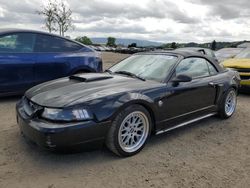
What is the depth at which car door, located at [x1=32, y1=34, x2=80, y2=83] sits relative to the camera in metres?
6.14

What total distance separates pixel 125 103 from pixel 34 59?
128 inches

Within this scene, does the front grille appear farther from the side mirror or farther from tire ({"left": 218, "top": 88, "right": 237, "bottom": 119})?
tire ({"left": 218, "top": 88, "right": 237, "bottom": 119})

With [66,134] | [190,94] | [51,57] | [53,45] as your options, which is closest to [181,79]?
[190,94]

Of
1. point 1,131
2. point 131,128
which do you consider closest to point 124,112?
point 131,128

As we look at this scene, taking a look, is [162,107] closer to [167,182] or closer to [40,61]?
[167,182]

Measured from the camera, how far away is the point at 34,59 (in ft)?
19.8

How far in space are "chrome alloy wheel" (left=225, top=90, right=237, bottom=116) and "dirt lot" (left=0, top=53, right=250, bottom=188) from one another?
0.99 m

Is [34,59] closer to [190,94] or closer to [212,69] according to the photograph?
[190,94]

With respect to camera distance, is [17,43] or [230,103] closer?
[230,103]

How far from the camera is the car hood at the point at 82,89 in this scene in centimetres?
336

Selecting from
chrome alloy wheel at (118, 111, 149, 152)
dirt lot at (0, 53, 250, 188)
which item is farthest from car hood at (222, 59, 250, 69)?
chrome alloy wheel at (118, 111, 149, 152)

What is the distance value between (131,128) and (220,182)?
47.3 inches

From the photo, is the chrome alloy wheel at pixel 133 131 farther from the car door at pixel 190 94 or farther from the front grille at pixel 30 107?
the front grille at pixel 30 107

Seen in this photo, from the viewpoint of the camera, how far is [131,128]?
12.1ft
